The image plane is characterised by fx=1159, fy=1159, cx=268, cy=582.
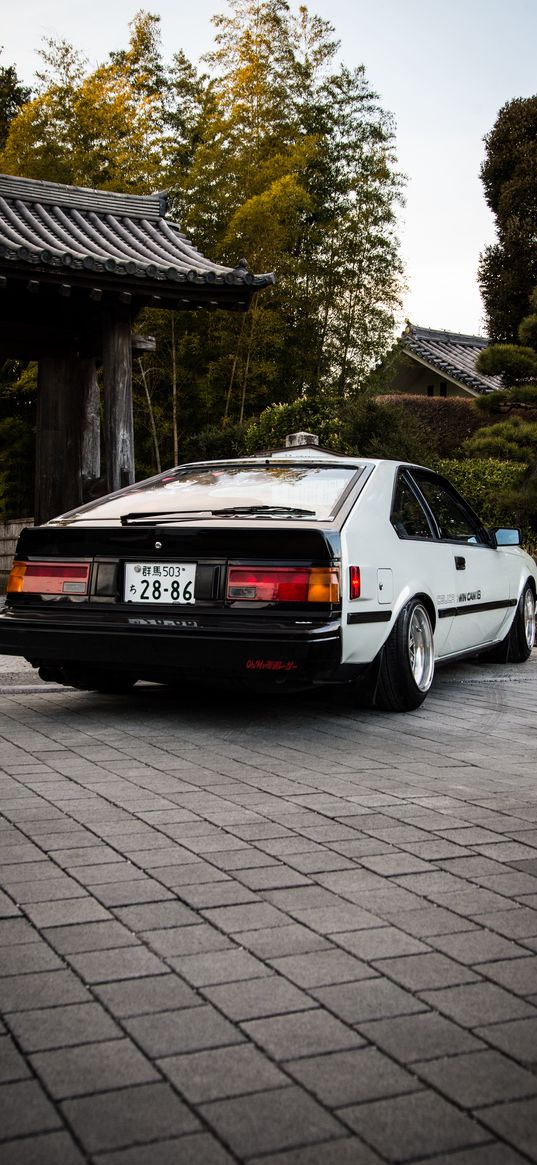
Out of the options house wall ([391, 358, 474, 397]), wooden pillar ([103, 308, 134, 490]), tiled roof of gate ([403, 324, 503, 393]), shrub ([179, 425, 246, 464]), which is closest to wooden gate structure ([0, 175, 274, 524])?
wooden pillar ([103, 308, 134, 490])

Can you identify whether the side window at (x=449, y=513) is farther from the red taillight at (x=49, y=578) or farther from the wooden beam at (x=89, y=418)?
the wooden beam at (x=89, y=418)

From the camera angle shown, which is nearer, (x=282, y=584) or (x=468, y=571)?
(x=282, y=584)

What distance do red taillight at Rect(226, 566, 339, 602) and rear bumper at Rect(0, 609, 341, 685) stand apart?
115 millimetres

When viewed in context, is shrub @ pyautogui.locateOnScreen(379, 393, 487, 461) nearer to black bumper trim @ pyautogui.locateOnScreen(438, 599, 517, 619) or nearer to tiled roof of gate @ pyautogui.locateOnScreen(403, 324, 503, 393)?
tiled roof of gate @ pyautogui.locateOnScreen(403, 324, 503, 393)

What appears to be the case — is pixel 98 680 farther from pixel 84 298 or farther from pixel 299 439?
pixel 299 439

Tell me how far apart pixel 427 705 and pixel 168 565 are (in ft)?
5.83

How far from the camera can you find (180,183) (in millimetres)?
18250

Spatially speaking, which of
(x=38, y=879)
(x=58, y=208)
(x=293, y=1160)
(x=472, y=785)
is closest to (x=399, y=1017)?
(x=293, y=1160)

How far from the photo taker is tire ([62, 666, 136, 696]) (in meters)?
6.19

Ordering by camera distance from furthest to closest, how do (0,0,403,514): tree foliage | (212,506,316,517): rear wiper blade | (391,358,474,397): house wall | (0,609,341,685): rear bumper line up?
(391,358,474,397): house wall → (0,0,403,514): tree foliage → (212,506,316,517): rear wiper blade → (0,609,341,685): rear bumper

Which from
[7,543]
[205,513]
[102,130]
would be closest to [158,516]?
[205,513]

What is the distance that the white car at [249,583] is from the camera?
16.9ft

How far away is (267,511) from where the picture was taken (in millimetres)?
5512

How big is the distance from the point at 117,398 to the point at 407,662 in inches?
190
